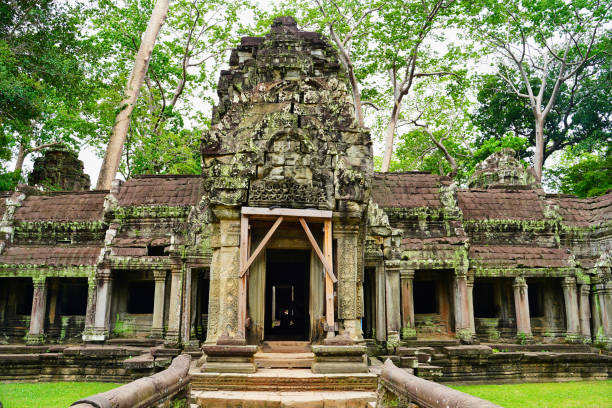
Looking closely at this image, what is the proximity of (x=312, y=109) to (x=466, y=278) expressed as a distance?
26.7 feet

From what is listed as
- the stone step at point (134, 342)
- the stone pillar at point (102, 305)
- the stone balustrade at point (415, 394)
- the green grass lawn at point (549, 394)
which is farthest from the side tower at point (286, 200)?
the stone pillar at point (102, 305)

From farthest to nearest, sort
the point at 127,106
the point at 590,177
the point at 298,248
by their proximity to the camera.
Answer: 1. the point at 590,177
2. the point at 127,106
3. the point at 298,248

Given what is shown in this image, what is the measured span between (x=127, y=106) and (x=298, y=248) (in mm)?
13763

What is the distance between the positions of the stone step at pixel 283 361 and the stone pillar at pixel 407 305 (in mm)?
5970

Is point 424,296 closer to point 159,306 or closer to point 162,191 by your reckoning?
point 159,306

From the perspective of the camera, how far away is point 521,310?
→ 14422 millimetres

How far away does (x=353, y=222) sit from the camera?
827 centimetres

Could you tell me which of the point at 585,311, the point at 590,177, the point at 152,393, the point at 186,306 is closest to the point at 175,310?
the point at 186,306

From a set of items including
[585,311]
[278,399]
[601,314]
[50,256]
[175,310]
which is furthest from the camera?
[50,256]

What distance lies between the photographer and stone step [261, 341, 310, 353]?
8.29m

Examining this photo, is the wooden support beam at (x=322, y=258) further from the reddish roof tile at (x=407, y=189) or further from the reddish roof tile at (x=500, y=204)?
the reddish roof tile at (x=500, y=204)

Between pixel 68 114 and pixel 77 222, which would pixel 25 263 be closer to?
pixel 77 222

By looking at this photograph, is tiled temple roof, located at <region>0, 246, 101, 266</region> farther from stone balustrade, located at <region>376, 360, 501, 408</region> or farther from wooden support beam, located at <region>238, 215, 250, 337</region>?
stone balustrade, located at <region>376, 360, 501, 408</region>

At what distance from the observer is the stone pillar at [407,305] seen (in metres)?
13.1
